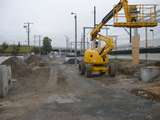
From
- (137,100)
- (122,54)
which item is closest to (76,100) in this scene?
(137,100)

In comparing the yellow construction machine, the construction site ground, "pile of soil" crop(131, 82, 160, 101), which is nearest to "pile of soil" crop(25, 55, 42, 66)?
the yellow construction machine

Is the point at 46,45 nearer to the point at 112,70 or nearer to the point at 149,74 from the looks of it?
the point at 112,70

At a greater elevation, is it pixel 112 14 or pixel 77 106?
pixel 112 14

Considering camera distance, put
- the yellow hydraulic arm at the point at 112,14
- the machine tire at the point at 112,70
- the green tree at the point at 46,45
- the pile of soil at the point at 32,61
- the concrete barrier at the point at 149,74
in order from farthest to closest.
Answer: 1. the green tree at the point at 46,45
2. the pile of soil at the point at 32,61
3. the machine tire at the point at 112,70
4. the yellow hydraulic arm at the point at 112,14
5. the concrete barrier at the point at 149,74

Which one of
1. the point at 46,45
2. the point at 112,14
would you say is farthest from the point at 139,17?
the point at 46,45

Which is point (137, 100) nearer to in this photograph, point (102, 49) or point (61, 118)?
point (61, 118)

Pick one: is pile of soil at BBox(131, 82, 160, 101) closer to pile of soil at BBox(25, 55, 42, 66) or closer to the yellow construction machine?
the yellow construction machine

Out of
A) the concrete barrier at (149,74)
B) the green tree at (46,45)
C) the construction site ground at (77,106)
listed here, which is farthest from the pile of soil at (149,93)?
the green tree at (46,45)

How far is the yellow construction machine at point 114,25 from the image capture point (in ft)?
101

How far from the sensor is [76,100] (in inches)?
719

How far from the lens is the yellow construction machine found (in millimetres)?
30641

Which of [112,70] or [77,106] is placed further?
[112,70]

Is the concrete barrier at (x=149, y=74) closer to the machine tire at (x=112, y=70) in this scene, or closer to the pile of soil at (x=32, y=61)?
the machine tire at (x=112, y=70)

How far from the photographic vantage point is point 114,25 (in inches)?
1217
